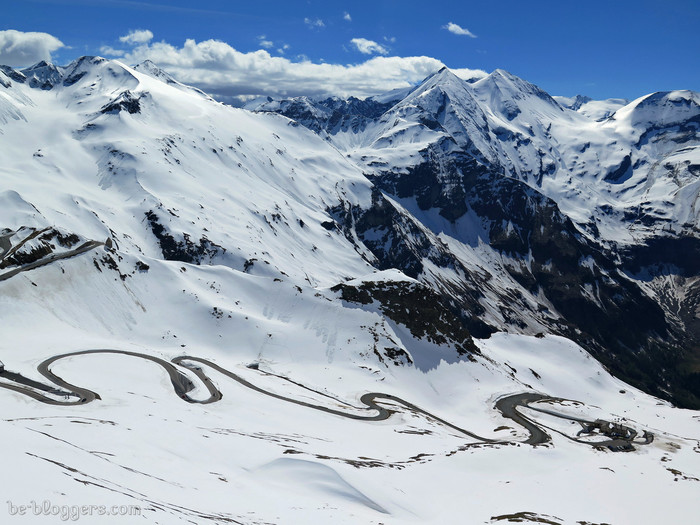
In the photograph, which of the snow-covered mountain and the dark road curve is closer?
the snow-covered mountain

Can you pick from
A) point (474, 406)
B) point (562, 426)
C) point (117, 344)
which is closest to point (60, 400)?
point (117, 344)

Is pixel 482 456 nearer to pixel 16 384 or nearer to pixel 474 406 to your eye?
pixel 474 406

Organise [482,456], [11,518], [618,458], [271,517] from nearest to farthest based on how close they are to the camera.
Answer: [11,518] < [271,517] < [482,456] < [618,458]

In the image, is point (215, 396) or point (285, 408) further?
point (285, 408)

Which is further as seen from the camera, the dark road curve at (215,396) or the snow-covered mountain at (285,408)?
the dark road curve at (215,396)

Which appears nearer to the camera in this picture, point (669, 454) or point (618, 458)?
point (618, 458)

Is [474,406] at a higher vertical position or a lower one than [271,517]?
higher

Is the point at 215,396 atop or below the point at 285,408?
below

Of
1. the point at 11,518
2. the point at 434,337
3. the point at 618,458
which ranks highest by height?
the point at 434,337
